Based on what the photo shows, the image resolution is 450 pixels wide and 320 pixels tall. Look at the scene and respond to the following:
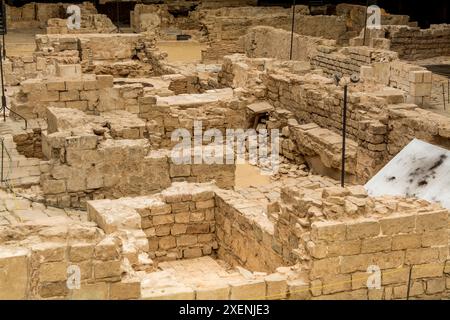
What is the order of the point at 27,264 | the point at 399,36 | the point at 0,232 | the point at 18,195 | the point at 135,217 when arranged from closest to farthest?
the point at 27,264
the point at 0,232
the point at 135,217
the point at 18,195
the point at 399,36

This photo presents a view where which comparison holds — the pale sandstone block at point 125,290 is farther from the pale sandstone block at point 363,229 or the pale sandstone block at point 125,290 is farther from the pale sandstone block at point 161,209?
the pale sandstone block at point 161,209

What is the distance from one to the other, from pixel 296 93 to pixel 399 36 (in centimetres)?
794

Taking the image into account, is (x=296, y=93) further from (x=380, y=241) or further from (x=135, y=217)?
(x=380, y=241)

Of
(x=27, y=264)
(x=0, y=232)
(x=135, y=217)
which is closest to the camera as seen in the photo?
(x=27, y=264)

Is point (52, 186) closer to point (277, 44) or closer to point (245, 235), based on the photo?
point (245, 235)

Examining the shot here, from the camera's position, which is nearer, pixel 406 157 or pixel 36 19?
pixel 406 157

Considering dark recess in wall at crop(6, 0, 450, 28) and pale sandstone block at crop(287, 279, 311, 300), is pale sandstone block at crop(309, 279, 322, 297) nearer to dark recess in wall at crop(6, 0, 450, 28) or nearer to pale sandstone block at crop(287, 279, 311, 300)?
pale sandstone block at crop(287, 279, 311, 300)

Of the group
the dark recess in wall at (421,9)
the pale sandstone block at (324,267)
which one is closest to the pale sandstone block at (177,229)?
the pale sandstone block at (324,267)

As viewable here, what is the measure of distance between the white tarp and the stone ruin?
57cm

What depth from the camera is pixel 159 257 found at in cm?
1006

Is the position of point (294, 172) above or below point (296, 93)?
below

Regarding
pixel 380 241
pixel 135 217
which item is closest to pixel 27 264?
pixel 135 217

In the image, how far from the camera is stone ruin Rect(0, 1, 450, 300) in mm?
7230

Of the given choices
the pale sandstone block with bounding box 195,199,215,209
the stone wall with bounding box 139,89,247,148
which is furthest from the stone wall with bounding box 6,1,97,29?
the pale sandstone block with bounding box 195,199,215,209
